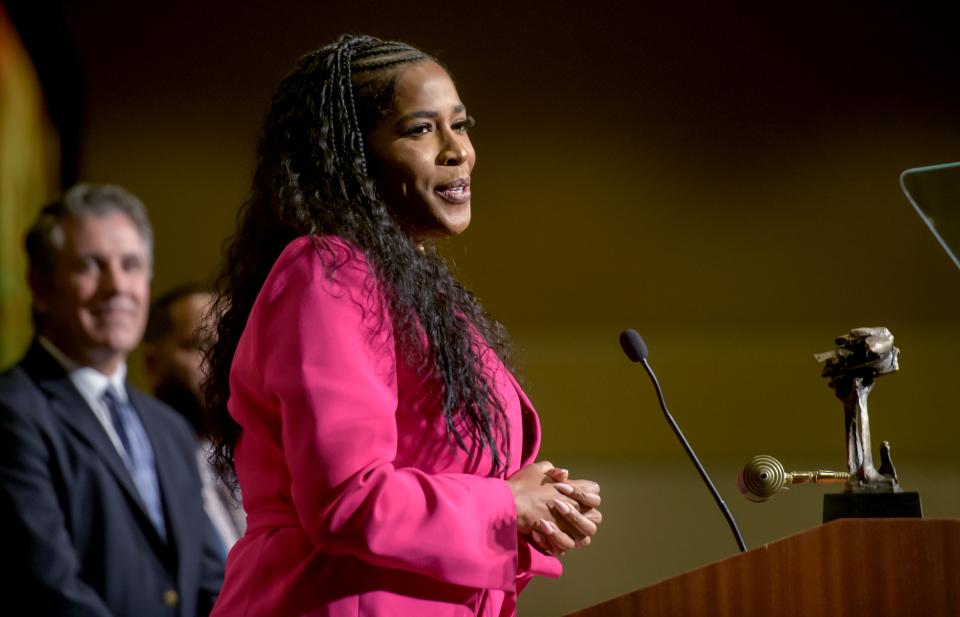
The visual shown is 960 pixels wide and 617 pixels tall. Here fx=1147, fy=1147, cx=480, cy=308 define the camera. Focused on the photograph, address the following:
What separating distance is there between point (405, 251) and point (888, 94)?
3.93 metres

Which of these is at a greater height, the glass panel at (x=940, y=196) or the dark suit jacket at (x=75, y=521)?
the glass panel at (x=940, y=196)

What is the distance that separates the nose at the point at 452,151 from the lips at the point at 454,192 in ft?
0.08

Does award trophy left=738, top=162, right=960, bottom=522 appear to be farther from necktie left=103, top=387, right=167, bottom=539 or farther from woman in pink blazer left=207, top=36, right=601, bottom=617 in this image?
necktie left=103, top=387, right=167, bottom=539

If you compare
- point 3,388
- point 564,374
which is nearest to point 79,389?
point 3,388

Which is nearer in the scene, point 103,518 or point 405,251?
point 405,251

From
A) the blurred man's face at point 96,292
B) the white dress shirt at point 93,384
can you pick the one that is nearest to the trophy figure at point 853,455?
the white dress shirt at point 93,384

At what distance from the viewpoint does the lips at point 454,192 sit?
1419 millimetres

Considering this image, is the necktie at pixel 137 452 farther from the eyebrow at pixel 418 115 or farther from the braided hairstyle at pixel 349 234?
the eyebrow at pixel 418 115

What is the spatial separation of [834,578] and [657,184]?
3.70m

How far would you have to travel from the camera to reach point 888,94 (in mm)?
4750

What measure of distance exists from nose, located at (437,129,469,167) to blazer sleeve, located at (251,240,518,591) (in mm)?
258

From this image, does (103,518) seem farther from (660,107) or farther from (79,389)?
(660,107)

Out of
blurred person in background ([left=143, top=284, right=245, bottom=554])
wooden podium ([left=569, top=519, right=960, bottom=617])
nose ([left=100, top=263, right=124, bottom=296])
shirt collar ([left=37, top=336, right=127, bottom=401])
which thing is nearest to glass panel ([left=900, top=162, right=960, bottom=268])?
wooden podium ([left=569, top=519, right=960, bottom=617])

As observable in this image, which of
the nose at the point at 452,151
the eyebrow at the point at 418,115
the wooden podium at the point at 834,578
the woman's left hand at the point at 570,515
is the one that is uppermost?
the eyebrow at the point at 418,115
